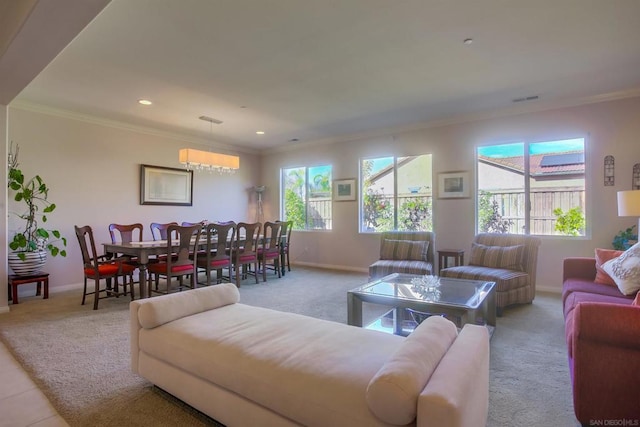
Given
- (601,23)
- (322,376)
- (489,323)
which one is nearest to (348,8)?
(601,23)

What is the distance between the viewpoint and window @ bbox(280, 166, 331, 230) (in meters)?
6.88

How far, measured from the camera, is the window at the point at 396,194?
5.66 m

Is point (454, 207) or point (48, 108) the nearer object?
point (48, 108)

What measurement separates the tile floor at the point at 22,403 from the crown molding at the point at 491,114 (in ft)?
18.1

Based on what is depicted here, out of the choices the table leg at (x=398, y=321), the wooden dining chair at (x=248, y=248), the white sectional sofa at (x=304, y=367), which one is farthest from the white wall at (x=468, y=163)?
the white sectional sofa at (x=304, y=367)

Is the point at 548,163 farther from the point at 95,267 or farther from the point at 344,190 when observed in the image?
the point at 95,267

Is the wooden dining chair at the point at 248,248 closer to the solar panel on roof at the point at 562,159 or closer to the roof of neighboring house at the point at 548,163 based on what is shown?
the roof of neighboring house at the point at 548,163

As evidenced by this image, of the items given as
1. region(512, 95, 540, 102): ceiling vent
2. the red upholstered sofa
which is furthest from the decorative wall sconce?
the red upholstered sofa

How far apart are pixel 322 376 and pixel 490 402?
49.3 inches

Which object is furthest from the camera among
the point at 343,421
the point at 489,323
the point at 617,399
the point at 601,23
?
the point at 489,323

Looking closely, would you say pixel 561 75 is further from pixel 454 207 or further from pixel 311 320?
pixel 311 320

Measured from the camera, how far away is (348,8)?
95.5 inches

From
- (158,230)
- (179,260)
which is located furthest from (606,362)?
(158,230)

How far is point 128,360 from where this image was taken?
8.09ft
